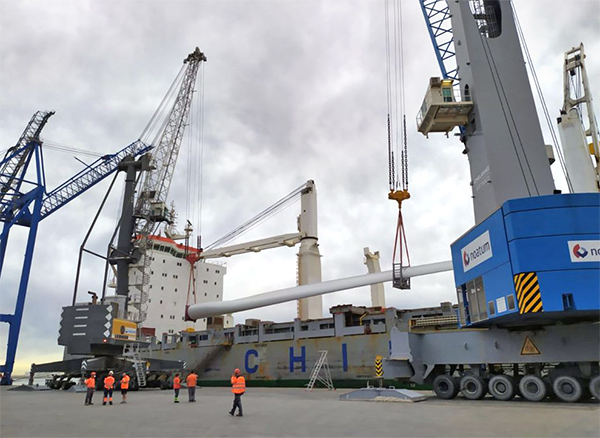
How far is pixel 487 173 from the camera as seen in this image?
1723 cm

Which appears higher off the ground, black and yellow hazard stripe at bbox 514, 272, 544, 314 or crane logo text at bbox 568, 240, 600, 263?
crane logo text at bbox 568, 240, 600, 263

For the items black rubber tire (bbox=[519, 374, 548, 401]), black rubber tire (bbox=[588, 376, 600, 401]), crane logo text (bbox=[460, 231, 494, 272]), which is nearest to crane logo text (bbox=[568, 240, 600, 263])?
crane logo text (bbox=[460, 231, 494, 272])

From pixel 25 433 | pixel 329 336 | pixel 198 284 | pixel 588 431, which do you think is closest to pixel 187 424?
pixel 25 433

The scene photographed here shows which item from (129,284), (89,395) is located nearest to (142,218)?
(129,284)

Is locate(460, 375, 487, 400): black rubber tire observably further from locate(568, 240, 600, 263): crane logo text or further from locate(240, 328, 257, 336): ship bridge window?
locate(240, 328, 257, 336): ship bridge window

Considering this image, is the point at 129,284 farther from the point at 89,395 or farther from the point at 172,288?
the point at 89,395

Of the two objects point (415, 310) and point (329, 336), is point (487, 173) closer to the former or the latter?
point (415, 310)

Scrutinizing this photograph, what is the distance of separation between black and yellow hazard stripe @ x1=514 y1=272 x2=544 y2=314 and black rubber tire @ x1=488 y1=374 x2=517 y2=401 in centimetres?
361

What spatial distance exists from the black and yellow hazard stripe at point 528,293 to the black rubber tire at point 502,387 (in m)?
3.61

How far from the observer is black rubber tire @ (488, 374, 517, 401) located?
46.6ft

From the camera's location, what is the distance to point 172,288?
2016 inches

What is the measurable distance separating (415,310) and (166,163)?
113ft

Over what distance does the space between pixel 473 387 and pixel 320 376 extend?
14.4m

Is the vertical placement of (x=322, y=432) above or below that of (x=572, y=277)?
below
